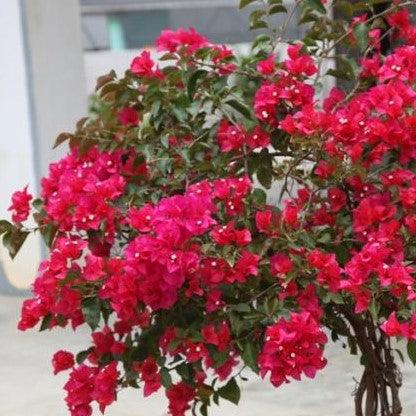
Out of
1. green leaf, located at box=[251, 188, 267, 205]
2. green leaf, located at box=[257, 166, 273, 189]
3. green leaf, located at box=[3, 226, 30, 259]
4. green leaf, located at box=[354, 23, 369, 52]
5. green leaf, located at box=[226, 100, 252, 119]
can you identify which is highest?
green leaf, located at box=[354, 23, 369, 52]

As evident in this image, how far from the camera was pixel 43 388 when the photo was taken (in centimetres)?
480

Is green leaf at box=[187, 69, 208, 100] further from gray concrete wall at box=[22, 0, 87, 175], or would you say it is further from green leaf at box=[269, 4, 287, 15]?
gray concrete wall at box=[22, 0, 87, 175]

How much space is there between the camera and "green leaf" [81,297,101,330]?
88.4 inches

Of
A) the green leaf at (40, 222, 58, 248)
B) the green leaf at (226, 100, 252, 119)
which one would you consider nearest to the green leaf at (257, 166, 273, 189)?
the green leaf at (226, 100, 252, 119)

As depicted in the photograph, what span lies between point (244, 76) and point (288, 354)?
76cm

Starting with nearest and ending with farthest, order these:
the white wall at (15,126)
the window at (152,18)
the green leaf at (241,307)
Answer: the green leaf at (241,307) < the white wall at (15,126) < the window at (152,18)

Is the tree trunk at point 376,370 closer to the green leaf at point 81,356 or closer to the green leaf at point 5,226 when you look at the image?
the green leaf at point 81,356

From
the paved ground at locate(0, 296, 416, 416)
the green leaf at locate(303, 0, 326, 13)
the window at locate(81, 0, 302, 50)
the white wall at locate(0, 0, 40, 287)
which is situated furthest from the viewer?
the window at locate(81, 0, 302, 50)

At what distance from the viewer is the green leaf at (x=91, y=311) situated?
7.37 ft

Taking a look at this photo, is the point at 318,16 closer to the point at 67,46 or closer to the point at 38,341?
the point at 38,341

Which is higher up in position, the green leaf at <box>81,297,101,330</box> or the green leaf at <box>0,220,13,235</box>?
the green leaf at <box>0,220,13,235</box>

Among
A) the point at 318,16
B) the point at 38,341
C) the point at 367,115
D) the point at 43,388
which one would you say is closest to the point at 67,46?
the point at 38,341

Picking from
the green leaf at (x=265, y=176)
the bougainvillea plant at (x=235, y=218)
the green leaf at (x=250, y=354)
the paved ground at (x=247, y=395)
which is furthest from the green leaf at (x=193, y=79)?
the paved ground at (x=247, y=395)

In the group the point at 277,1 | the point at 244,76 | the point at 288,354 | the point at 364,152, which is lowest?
the point at 288,354
